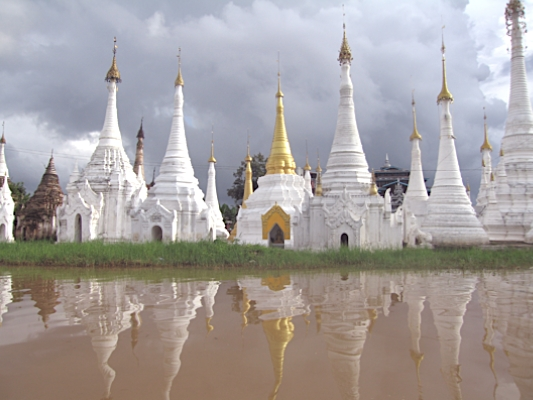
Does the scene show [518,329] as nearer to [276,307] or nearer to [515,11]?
[276,307]

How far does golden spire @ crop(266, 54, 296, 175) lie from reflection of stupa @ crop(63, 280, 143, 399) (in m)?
16.3

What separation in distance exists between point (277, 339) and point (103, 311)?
328cm

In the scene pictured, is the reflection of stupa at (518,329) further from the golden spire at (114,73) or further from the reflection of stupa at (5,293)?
the golden spire at (114,73)

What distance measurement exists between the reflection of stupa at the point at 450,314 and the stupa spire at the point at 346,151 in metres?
10.9

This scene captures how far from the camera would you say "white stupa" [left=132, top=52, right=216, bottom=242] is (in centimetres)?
2344

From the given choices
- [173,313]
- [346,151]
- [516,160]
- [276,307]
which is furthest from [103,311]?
[516,160]

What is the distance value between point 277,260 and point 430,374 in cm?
1119

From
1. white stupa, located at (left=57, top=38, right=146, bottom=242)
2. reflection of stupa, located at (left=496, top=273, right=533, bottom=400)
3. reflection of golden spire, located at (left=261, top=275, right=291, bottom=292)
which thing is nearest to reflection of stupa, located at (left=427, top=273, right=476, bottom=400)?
reflection of stupa, located at (left=496, top=273, right=533, bottom=400)

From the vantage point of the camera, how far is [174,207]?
950 inches

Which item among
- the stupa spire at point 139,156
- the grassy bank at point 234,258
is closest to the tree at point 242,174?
the stupa spire at point 139,156

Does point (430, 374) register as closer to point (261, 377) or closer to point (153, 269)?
point (261, 377)

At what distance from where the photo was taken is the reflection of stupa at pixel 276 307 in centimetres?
514

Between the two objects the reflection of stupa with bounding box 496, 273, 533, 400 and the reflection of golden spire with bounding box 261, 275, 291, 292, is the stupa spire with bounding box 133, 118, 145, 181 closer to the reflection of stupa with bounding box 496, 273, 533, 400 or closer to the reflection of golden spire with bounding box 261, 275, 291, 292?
the reflection of golden spire with bounding box 261, 275, 291, 292

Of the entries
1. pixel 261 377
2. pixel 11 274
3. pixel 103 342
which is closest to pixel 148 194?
pixel 11 274
